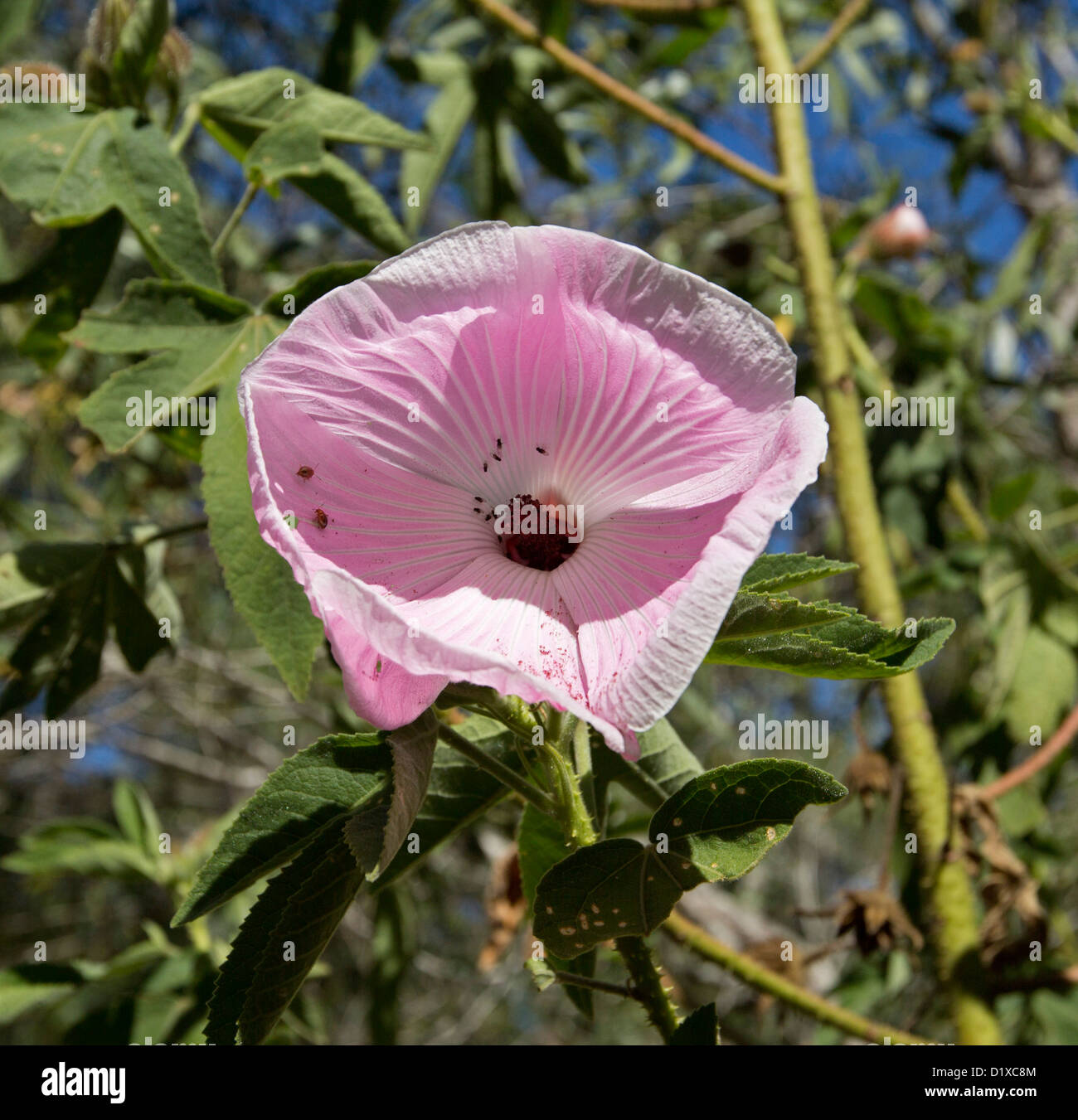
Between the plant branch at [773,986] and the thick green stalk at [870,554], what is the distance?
20 centimetres

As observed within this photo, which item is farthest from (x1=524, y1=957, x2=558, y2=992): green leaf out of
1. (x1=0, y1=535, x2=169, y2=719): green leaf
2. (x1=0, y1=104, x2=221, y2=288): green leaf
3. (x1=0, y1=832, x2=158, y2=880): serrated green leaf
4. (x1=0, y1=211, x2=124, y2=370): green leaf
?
(x1=0, y1=832, x2=158, y2=880): serrated green leaf

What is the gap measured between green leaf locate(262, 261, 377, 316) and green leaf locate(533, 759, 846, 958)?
0.69 metres

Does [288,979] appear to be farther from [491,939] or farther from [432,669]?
[491,939]

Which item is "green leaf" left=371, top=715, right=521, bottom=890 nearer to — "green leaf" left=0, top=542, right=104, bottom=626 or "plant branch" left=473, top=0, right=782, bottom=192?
"green leaf" left=0, top=542, right=104, bottom=626

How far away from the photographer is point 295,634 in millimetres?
1141

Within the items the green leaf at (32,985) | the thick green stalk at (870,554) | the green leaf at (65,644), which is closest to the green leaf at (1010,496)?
the thick green stalk at (870,554)

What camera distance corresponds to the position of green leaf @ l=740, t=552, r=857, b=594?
3.17ft

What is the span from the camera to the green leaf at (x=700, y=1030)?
972 millimetres

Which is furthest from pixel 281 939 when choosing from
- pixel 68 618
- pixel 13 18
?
pixel 13 18

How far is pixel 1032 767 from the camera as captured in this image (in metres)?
1.62

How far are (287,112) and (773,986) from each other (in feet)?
4.34

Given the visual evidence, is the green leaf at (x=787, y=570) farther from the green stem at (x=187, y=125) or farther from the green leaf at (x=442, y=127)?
the green leaf at (x=442, y=127)

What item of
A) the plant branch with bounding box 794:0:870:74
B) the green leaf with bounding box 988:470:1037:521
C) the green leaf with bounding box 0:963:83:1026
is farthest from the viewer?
the green leaf with bounding box 988:470:1037:521

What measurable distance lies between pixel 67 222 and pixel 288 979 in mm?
1031
